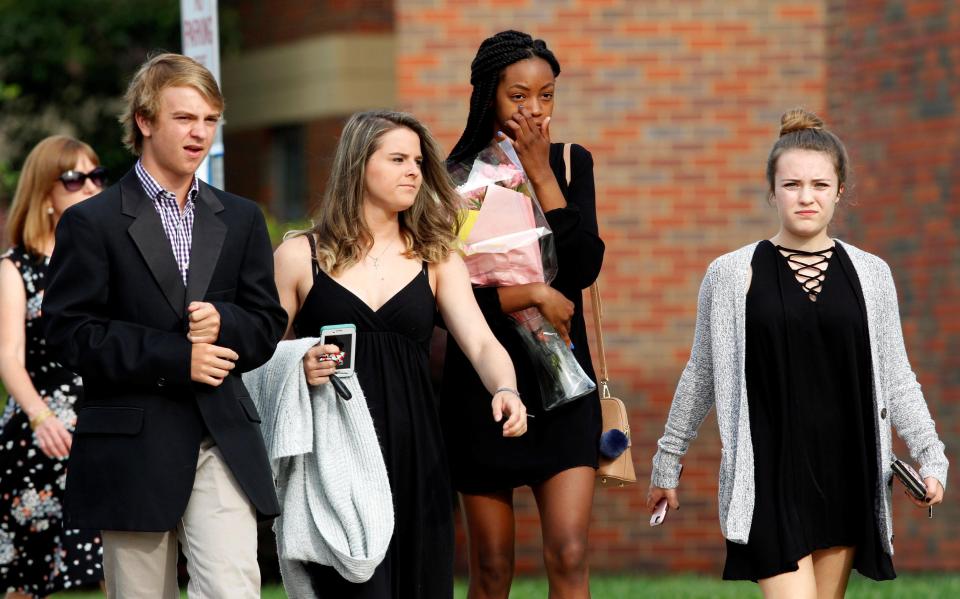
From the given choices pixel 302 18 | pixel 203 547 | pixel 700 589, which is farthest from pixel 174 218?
pixel 302 18

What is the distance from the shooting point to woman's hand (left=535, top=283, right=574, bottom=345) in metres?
5.52

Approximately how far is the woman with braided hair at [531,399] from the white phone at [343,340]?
66 cm

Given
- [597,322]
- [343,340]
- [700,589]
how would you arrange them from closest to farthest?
[343,340], [597,322], [700,589]

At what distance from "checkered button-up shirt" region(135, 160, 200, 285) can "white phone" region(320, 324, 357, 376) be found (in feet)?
1.73

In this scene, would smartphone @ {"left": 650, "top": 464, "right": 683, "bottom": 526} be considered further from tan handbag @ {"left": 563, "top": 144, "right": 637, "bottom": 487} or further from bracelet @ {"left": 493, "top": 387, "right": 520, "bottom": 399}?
bracelet @ {"left": 493, "top": 387, "right": 520, "bottom": 399}

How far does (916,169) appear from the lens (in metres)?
10.6

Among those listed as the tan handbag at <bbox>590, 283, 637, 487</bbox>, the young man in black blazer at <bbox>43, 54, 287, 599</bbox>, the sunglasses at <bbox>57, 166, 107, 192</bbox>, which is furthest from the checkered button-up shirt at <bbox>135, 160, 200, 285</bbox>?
the sunglasses at <bbox>57, 166, 107, 192</bbox>

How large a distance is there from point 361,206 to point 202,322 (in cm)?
89

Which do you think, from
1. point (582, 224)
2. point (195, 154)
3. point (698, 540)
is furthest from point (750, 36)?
point (195, 154)

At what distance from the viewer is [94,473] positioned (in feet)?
15.4

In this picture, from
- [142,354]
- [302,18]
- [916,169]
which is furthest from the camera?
[302,18]

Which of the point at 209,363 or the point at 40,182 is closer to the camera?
the point at 209,363

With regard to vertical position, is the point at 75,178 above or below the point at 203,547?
above

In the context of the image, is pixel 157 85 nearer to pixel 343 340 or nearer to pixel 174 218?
pixel 174 218
